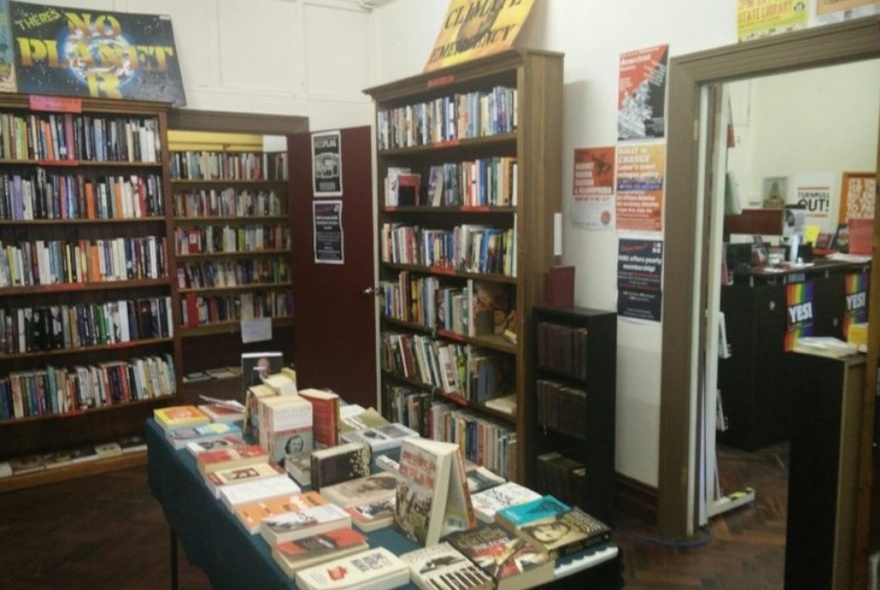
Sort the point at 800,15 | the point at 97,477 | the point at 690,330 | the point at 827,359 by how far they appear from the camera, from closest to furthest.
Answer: the point at 827,359 → the point at 800,15 → the point at 690,330 → the point at 97,477

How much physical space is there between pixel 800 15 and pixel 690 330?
1401mm

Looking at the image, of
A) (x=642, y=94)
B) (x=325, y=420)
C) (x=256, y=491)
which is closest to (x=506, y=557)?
(x=256, y=491)

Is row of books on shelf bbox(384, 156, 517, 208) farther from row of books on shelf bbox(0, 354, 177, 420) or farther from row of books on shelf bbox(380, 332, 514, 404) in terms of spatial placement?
row of books on shelf bbox(0, 354, 177, 420)

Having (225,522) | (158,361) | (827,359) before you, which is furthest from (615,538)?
(158,361)

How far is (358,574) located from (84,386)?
3.62m

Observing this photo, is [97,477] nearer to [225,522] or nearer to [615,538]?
[225,522]

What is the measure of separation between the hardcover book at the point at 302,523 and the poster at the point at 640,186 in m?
2.21

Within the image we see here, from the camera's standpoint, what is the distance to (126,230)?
482 centimetres

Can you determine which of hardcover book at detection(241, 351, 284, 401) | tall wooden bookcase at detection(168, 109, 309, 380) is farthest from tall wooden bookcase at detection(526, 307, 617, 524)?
tall wooden bookcase at detection(168, 109, 309, 380)

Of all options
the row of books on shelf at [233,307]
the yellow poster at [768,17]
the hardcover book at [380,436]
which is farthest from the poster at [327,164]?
the yellow poster at [768,17]

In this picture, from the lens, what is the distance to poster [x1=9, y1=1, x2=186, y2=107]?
431 cm

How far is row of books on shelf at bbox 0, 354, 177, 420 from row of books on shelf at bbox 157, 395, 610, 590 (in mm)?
2764

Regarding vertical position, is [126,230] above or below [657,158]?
below

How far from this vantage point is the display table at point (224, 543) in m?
1.76
